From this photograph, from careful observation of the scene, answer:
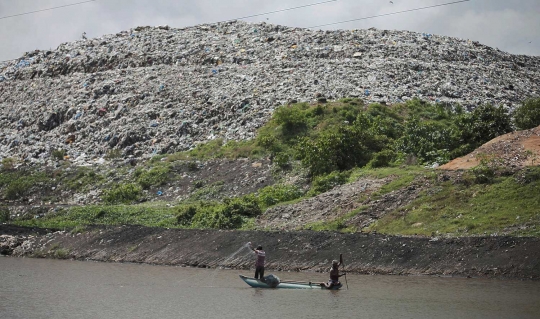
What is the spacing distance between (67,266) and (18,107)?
31107mm

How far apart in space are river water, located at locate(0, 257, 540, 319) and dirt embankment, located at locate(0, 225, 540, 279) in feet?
2.33

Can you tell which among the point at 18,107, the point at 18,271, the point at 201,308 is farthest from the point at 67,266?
the point at 18,107

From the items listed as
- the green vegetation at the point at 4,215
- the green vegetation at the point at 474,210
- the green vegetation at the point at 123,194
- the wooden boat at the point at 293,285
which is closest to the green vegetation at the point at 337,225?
the green vegetation at the point at 474,210

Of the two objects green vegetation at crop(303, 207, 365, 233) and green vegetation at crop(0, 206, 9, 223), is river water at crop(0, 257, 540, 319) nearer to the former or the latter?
green vegetation at crop(303, 207, 365, 233)

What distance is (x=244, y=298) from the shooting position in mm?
20859

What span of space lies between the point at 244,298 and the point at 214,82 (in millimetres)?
31387

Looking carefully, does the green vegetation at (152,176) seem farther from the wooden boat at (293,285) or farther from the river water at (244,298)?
the wooden boat at (293,285)

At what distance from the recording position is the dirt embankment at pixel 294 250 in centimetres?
2252

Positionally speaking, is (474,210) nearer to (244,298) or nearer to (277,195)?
(244,298)

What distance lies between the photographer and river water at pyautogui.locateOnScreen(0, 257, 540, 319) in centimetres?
1852

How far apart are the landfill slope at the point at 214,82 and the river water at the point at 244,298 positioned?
68.4ft

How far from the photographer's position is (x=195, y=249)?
93.1ft

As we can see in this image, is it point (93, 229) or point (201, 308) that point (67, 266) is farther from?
point (201, 308)

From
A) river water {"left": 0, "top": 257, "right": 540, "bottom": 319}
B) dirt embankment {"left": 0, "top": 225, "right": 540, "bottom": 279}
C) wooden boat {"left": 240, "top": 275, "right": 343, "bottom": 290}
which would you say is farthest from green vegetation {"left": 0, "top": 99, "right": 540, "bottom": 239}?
wooden boat {"left": 240, "top": 275, "right": 343, "bottom": 290}
